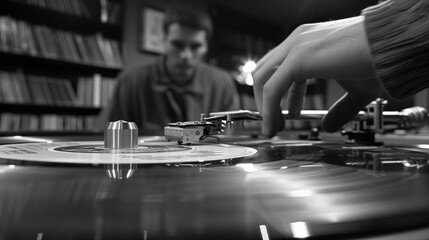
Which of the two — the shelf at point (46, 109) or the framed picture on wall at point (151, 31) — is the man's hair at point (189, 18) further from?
the shelf at point (46, 109)

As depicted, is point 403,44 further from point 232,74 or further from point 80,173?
point 232,74

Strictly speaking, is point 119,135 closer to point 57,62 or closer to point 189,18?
point 57,62

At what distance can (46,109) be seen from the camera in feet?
8.85

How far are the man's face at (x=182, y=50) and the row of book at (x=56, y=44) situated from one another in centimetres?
57

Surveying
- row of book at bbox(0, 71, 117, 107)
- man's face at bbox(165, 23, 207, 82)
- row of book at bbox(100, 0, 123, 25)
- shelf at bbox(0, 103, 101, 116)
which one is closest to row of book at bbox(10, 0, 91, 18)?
row of book at bbox(100, 0, 123, 25)

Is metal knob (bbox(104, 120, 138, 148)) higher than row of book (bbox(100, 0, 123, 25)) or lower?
lower

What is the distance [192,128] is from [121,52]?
2646 mm

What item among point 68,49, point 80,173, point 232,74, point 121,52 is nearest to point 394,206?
point 80,173

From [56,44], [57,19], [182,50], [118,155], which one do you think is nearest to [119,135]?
[118,155]

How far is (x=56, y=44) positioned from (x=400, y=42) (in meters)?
2.61

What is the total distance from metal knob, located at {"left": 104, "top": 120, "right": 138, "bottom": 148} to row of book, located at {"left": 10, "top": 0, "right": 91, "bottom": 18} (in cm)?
238

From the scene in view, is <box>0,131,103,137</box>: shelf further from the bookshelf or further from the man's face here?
the man's face

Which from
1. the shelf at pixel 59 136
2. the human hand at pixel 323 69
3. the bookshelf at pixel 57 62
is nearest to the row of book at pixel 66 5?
the bookshelf at pixel 57 62

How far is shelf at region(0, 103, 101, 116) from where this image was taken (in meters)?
2.53
